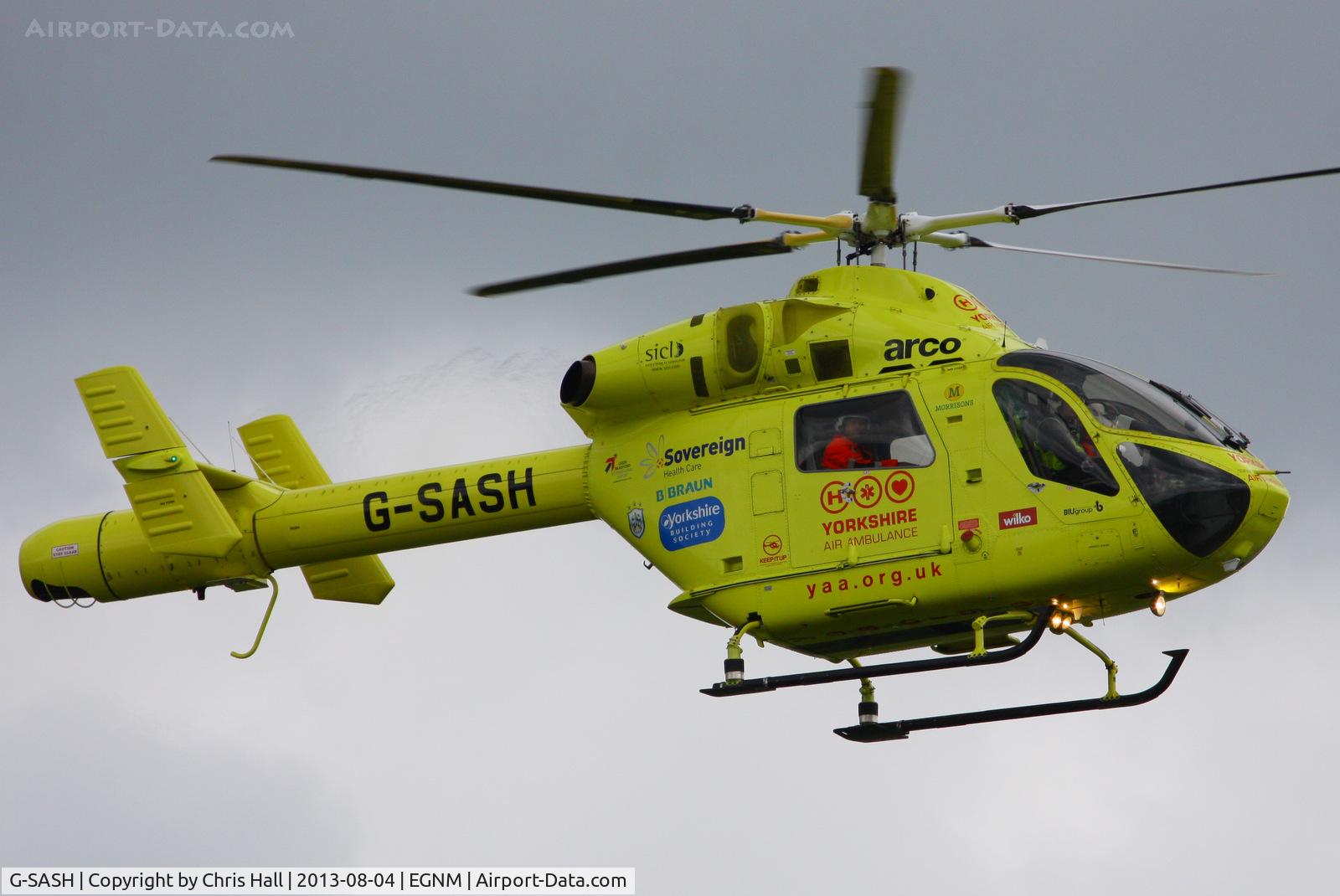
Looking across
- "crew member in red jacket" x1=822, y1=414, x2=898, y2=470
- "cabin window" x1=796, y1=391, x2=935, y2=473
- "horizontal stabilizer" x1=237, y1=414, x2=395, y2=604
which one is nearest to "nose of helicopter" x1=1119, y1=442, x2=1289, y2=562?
"cabin window" x1=796, y1=391, x2=935, y2=473

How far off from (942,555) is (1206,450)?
247cm

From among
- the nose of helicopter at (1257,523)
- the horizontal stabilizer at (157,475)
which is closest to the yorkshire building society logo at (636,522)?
the horizontal stabilizer at (157,475)

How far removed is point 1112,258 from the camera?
18422 mm

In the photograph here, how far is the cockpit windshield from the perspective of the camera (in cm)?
1747

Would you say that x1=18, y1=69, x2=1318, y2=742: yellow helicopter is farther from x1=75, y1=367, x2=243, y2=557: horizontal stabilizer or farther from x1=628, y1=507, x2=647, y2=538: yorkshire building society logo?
x1=75, y1=367, x2=243, y2=557: horizontal stabilizer

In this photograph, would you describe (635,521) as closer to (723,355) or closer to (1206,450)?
(723,355)

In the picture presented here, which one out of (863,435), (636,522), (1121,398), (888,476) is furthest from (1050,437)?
(636,522)

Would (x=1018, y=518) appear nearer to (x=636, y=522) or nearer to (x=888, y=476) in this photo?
(x=888, y=476)

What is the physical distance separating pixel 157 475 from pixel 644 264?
6355 mm

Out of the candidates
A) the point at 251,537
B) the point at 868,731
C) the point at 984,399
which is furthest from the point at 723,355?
the point at 251,537

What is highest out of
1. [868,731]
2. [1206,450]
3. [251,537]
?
[251,537]

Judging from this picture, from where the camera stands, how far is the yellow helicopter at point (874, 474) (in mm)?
17344

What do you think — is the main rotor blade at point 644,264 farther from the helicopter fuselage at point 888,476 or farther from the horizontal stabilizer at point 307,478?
the horizontal stabilizer at point 307,478

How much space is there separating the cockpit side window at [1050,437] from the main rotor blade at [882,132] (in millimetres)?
2121
